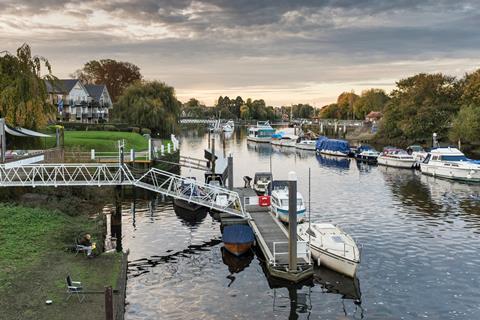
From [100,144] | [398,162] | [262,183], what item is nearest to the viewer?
[262,183]

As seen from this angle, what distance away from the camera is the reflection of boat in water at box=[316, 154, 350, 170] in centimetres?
7812

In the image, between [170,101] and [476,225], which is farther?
Answer: [170,101]

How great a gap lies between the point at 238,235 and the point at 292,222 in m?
6.35

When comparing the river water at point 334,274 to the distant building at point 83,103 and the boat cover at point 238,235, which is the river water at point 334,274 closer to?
the boat cover at point 238,235

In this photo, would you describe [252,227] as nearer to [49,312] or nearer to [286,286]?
[286,286]

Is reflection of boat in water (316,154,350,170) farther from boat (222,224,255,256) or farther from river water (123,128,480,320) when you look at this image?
boat (222,224,255,256)

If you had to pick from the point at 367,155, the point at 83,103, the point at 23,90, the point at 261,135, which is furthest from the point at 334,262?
the point at 261,135

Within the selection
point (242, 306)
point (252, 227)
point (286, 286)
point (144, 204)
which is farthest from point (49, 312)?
point (144, 204)

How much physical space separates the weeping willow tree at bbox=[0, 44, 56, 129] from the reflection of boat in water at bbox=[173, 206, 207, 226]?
15.9 m

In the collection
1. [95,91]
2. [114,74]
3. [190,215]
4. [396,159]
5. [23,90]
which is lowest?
[190,215]

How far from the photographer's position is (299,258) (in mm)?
26188

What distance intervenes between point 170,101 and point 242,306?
84.3 meters

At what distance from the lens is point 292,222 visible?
24.2 metres

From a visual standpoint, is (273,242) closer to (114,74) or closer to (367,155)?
(367,155)
